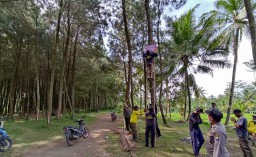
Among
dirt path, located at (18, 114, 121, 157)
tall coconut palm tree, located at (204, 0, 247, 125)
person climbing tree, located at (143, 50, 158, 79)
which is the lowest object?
dirt path, located at (18, 114, 121, 157)

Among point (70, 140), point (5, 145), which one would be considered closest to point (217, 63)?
point (70, 140)

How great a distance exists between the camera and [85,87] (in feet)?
90.9

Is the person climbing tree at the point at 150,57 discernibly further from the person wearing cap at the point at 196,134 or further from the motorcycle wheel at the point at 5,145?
the motorcycle wheel at the point at 5,145

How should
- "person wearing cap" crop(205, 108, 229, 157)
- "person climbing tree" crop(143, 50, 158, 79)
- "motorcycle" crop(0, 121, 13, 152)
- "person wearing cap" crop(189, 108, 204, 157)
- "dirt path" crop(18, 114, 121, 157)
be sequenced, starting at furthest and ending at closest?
"person climbing tree" crop(143, 50, 158, 79) → "motorcycle" crop(0, 121, 13, 152) → "dirt path" crop(18, 114, 121, 157) → "person wearing cap" crop(189, 108, 204, 157) → "person wearing cap" crop(205, 108, 229, 157)

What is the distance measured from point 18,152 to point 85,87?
1972 centimetres

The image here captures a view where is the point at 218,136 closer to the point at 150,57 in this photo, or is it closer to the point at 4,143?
the point at 150,57

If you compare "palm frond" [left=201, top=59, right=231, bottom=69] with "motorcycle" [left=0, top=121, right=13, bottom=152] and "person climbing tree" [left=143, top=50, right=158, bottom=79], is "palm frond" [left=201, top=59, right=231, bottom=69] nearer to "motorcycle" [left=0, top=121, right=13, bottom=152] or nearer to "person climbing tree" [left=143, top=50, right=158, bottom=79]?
"person climbing tree" [left=143, top=50, right=158, bottom=79]

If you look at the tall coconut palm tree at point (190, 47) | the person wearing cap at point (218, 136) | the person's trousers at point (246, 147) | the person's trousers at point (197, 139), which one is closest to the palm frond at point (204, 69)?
the tall coconut palm tree at point (190, 47)

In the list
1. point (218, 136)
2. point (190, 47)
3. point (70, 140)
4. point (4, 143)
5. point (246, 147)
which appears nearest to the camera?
point (218, 136)

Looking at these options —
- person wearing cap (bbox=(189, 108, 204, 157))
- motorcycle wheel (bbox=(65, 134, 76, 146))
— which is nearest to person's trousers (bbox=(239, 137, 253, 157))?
person wearing cap (bbox=(189, 108, 204, 157))

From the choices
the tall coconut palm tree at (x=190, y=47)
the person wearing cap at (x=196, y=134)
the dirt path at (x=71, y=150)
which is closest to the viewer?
the person wearing cap at (x=196, y=134)

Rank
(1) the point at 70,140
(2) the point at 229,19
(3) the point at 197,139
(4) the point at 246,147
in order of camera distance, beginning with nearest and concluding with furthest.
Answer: (4) the point at 246,147 → (3) the point at 197,139 → (1) the point at 70,140 → (2) the point at 229,19

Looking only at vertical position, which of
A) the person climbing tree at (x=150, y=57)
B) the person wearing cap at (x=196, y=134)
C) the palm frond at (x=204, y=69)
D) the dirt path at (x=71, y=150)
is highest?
the palm frond at (x=204, y=69)

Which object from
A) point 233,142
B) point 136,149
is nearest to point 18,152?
point 136,149
